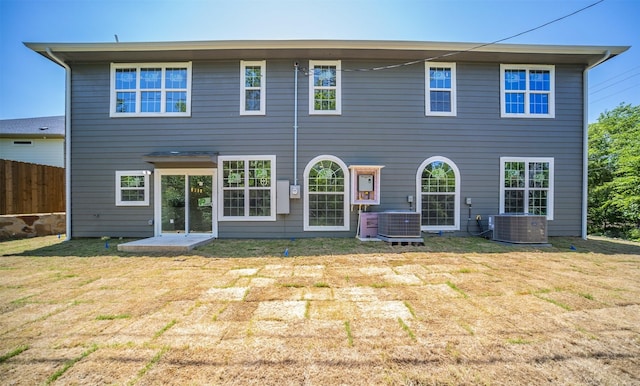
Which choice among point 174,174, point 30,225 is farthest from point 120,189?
point 30,225

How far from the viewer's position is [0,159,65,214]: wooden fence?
7508mm

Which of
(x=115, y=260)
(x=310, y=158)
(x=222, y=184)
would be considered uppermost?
(x=310, y=158)

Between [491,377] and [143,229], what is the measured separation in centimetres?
819

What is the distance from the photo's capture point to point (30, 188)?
7.99 m

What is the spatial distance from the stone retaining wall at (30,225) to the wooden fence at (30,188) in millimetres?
551

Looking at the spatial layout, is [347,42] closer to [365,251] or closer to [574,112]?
[365,251]

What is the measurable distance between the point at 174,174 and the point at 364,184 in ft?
17.6

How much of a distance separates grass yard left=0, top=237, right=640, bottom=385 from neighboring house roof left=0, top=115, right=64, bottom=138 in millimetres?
12005

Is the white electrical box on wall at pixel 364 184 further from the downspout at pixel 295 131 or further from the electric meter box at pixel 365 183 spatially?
the downspout at pixel 295 131

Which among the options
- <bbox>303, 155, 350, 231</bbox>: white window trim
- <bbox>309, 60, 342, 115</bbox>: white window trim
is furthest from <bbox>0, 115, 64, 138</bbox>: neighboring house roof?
<bbox>303, 155, 350, 231</bbox>: white window trim

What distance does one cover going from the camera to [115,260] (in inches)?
191

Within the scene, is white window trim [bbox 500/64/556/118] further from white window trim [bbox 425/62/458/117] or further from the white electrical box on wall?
the white electrical box on wall

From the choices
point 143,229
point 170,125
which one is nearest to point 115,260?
point 143,229

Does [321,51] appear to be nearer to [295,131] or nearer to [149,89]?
[295,131]
